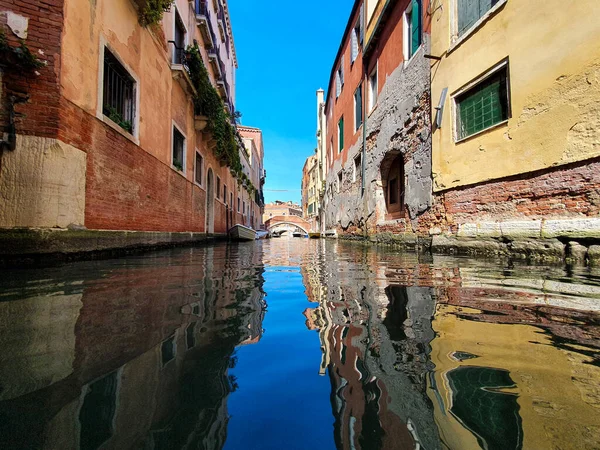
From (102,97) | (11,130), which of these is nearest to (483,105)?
(102,97)

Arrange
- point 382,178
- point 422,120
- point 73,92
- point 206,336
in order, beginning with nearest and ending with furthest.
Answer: point 206,336, point 73,92, point 422,120, point 382,178

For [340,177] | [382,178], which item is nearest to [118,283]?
[382,178]

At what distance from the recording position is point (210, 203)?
39.5 feet

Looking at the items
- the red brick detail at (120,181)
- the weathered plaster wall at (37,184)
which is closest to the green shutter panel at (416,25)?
the red brick detail at (120,181)

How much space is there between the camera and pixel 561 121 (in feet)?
12.5

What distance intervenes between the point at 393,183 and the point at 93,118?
7.62 meters

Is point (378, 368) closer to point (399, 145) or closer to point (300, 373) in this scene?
point (300, 373)

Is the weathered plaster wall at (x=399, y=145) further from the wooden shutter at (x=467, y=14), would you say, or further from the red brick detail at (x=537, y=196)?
the red brick detail at (x=537, y=196)

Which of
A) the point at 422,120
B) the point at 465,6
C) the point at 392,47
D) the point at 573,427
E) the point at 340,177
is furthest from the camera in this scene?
the point at 340,177

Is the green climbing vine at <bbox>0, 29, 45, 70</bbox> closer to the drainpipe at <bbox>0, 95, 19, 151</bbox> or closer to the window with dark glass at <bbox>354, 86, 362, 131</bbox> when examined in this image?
the drainpipe at <bbox>0, 95, 19, 151</bbox>

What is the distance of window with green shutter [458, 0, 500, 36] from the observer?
16.9 ft

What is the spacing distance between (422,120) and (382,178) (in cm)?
260

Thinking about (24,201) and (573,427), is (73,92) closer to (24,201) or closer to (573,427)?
(24,201)

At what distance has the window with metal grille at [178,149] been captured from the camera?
7773 millimetres
